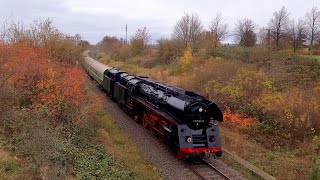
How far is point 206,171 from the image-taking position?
13.6 metres

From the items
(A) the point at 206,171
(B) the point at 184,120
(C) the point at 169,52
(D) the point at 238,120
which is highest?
(C) the point at 169,52

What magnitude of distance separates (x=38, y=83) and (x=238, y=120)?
483 inches

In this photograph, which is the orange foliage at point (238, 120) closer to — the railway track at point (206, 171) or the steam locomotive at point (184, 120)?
the steam locomotive at point (184, 120)

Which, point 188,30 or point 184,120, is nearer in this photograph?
point 184,120

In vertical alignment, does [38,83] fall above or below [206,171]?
above

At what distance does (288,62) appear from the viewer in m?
30.4

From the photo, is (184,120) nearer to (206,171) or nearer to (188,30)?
(206,171)

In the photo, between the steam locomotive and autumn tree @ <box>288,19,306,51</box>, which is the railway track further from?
autumn tree @ <box>288,19,306,51</box>

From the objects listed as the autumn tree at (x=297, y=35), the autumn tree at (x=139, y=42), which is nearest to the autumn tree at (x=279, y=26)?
the autumn tree at (x=297, y=35)

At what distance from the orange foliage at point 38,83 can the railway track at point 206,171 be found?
671 centimetres

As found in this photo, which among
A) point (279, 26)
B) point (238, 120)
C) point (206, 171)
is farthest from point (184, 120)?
point (279, 26)

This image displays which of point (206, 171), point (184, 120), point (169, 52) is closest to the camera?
point (206, 171)

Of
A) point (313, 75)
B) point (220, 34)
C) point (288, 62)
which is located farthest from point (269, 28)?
point (313, 75)

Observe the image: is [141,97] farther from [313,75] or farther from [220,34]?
[220,34]
